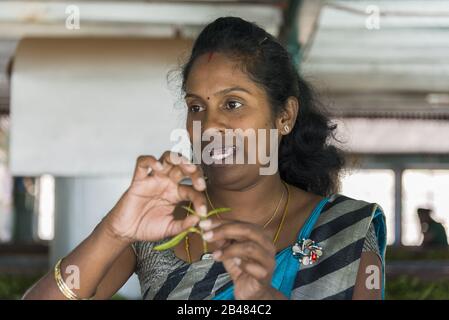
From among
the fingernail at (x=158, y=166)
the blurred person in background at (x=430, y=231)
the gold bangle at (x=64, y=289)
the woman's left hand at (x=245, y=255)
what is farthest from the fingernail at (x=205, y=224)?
the blurred person in background at (x=430, y=231)

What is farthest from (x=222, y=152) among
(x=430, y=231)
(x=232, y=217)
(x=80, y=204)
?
(x=430, y=231)

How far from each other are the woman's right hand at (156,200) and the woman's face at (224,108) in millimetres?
228

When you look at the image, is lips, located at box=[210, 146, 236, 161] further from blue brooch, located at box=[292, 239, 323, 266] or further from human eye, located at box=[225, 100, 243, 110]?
blue brooch, located at box=[292, 239, 323, 266]

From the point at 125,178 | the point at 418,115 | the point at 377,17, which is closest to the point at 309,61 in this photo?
the point at 377,17

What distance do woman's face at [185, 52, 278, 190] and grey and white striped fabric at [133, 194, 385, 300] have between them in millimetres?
205

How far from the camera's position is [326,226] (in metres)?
1.67

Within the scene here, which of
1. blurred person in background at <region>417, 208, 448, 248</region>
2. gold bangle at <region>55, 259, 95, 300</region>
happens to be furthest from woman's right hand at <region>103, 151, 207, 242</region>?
blurred person in background at <region>417, 208, 448, 248</region>

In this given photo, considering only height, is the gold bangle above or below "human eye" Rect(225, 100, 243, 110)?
below

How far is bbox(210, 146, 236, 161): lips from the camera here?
1562 mm

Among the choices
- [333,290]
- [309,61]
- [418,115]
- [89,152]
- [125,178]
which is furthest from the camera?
[418,115]

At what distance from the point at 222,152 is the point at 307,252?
279mm

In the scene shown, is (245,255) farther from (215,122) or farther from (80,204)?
(80,204)
